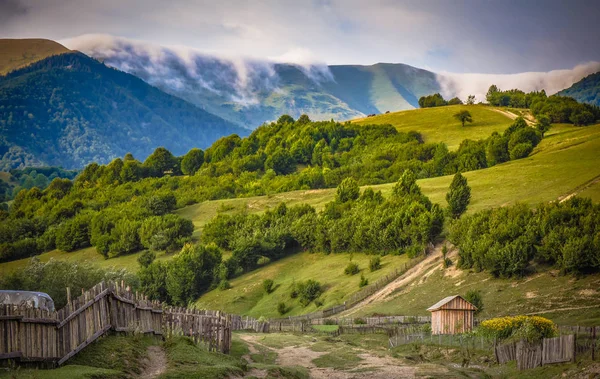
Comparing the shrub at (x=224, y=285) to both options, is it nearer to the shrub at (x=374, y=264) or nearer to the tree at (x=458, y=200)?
the shrub at (x=374, y=264)

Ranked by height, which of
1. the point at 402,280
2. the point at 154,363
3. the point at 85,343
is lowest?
the point at 402,280

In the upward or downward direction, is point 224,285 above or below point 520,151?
below

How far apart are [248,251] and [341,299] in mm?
30086

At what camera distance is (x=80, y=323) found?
26.4 meters

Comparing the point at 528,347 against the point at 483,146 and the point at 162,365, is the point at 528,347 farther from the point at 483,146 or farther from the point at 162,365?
the point at 483,146

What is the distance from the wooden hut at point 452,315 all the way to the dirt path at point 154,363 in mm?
31752

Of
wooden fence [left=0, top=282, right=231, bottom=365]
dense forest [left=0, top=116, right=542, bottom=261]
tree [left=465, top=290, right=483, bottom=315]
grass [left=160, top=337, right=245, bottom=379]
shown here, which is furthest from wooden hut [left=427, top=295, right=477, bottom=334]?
dense forest [left=0, top=116, right=542, bottom=261]

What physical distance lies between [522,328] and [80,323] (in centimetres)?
2590

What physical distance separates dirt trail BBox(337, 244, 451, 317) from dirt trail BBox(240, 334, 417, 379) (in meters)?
33.7

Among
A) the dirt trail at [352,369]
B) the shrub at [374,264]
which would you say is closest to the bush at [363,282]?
the shrub at [374,264]

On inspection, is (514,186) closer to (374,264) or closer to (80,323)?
(374,264)

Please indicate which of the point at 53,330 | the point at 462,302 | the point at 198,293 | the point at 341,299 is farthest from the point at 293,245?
the point at 53,330

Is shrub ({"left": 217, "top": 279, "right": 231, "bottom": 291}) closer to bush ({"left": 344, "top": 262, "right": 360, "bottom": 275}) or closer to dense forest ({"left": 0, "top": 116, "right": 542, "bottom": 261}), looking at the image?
bush ({"left": 344, "top": 262, "right": 360, "bottom": 275})

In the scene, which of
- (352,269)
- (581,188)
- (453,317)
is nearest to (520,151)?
(581,188)
